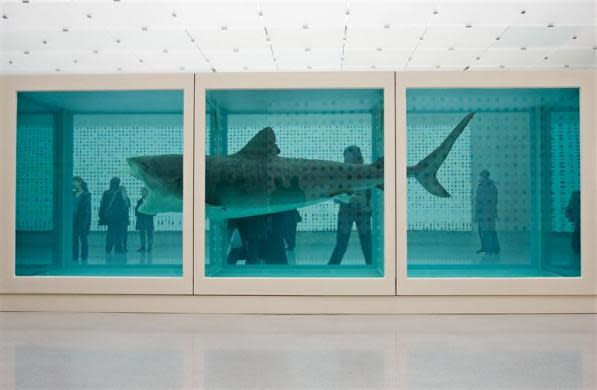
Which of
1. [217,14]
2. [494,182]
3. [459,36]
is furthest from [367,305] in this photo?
[459,36]

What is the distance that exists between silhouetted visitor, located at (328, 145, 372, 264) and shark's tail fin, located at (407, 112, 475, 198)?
18.9 inches

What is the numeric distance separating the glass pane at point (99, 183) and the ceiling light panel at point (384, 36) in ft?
22.2

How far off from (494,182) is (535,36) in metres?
8.08

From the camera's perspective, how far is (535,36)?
1166cm

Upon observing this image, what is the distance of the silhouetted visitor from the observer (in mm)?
4965

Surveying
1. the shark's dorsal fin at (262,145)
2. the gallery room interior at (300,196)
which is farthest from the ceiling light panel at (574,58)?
the shark's dorsal fin at (262,145)

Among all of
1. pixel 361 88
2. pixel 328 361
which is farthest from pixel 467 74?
pixel 328 361

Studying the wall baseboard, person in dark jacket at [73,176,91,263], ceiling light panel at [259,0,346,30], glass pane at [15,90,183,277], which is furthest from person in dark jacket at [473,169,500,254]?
ceiling light panel at [259,0,346,30]

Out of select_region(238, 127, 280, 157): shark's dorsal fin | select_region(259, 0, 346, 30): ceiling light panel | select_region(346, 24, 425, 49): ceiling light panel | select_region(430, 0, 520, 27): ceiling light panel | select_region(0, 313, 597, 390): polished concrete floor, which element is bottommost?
select_region(0, 313, 597, 390): polished concrete floor

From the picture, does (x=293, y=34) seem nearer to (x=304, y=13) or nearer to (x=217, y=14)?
(x=304, y=13)

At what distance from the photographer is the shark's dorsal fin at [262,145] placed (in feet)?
16.5

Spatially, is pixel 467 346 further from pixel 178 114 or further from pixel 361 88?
pixel 178 114

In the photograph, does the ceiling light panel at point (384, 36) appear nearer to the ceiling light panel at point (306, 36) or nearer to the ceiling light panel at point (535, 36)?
the ceiling light panel at point (306, 36)

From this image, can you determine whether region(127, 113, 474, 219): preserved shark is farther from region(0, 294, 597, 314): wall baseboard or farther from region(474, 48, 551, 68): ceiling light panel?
region(474, 48, 551, 68): ceiling light panel
